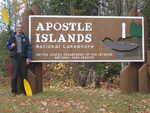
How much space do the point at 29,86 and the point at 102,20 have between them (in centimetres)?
264

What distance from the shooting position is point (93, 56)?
1009 cm

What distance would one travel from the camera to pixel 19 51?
954 cm

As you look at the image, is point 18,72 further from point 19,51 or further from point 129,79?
point 129,79

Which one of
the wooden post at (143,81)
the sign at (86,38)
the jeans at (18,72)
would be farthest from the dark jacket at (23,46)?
the wooden post at (143,81)

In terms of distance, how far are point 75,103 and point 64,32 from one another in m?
2.19

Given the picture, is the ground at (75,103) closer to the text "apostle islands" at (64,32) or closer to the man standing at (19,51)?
the man standing at (19,51)

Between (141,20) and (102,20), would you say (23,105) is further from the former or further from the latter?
(141,20)

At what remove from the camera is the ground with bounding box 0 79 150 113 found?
8.05m

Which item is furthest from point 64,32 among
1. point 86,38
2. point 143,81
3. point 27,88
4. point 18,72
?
point 143,81

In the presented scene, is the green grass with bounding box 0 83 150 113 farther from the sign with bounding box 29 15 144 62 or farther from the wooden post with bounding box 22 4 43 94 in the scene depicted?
the sign with bounding box 29 15 144 62

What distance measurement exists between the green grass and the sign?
100cm

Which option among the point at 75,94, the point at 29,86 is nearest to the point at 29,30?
the point at 29,86

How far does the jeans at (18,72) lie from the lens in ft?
31.4

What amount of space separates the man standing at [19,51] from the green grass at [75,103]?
1.94 feet
